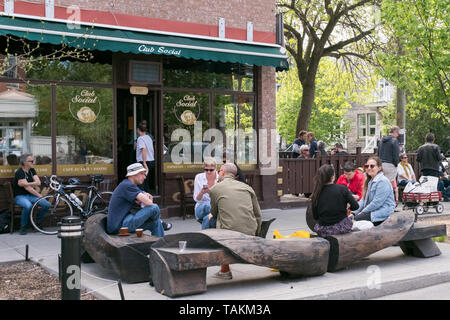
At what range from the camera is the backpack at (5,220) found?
10117 mm

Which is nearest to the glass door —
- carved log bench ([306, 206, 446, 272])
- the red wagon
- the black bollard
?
carved log bench ([306, 206, 446, 272])

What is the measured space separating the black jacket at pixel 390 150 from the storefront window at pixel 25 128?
7414 mm

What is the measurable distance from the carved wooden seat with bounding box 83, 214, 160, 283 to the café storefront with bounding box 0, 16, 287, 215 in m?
4.40

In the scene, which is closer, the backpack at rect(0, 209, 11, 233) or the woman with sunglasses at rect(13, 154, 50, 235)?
the woman with sunglasses at rect(13, 154, 50, 235)

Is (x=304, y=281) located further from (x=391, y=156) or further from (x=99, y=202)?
(x=391, y=156)

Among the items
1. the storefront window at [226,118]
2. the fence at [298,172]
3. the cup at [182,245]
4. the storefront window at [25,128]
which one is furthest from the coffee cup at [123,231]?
the fence at [298,172]

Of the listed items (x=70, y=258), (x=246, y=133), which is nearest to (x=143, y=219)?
(x=70, y=258)

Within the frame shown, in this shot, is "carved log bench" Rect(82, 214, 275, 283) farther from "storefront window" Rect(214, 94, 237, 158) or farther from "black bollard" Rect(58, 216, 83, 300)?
"storefront window" Rect(214, 94, 237, 158)

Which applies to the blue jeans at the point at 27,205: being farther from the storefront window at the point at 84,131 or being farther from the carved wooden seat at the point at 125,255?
the carved wooden seat at the point at 125,255

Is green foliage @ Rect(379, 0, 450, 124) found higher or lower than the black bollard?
higher

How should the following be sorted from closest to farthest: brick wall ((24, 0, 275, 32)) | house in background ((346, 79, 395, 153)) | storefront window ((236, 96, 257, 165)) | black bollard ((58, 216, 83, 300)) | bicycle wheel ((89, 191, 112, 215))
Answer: black bollard ((58, 216, 83, 300)) < bicycle wheel ((89, 191, 112, 215)) < brick wall ((24, 0, 275, 32)) < storefront window ((236, 96, 257, 165)) < house in background ((346, 79, 395, 153))

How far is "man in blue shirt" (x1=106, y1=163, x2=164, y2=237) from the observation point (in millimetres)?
6945

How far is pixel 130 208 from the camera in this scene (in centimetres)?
713

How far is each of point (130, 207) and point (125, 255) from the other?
102cm
